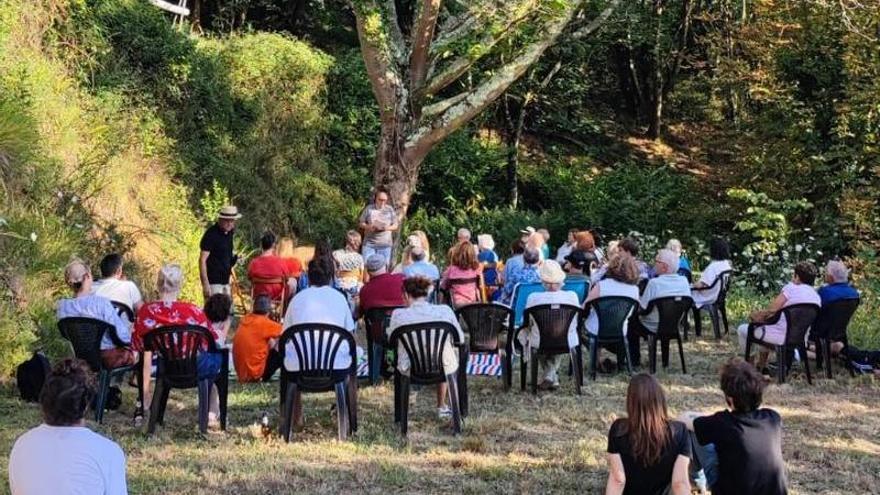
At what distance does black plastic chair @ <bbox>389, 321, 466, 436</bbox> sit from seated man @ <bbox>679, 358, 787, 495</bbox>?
2.11 metres

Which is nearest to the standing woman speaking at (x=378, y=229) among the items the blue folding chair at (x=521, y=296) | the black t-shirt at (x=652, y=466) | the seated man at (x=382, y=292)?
the blue folding chair at (x=521, y=296)

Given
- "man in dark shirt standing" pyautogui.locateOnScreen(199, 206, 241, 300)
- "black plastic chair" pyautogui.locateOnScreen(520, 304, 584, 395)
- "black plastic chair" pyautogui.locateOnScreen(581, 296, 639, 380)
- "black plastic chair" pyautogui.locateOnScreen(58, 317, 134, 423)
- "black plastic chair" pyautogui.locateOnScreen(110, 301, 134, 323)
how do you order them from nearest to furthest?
"black plastic chair" pyautogui.locateOnScreen(58, 317, 134, 423)
"black plastic chair" pyautogui.locateOnScreen(110, 301, 134, 323)
"black plastic chair" pyautogui.locateOnScreen(520, 304, 584, 395)
"black plastic chair" pyautogui.locateOnScreen(581, 296, 639, 380)
"man in dark shirt standing" pyautogui.locateOnScreen(199, 206, 241, 300)

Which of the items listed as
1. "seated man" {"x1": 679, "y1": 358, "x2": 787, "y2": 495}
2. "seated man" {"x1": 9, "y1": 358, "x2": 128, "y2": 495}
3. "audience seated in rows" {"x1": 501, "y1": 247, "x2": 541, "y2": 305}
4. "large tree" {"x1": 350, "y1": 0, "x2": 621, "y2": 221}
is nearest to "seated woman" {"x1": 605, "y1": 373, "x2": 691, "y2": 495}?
"seated man" {"x1": 679, "y1": 358, "x2": 787, "y2": 495}

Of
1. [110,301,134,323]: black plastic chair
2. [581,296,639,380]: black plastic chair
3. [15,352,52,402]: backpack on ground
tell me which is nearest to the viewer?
[15,352,52,402]: backpack on ground

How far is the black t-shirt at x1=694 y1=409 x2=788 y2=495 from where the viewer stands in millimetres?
3475

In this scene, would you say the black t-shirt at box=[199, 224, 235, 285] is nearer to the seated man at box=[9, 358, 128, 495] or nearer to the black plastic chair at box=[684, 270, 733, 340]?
the black plastic chair at box=[684, 270, 733, 340]

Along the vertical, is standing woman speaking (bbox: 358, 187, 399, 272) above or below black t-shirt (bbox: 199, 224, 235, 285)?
above

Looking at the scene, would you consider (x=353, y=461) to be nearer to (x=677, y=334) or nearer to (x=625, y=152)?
(x=677, y=334)

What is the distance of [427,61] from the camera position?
1138 cm

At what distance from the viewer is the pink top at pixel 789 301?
6.88 metres

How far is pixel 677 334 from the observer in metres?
7.38

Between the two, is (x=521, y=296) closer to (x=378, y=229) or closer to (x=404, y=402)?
(x=404, y=402)

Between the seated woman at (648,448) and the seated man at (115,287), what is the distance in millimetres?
4200

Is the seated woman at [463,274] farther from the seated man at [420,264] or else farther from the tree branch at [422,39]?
the tree branch at [422,39]
